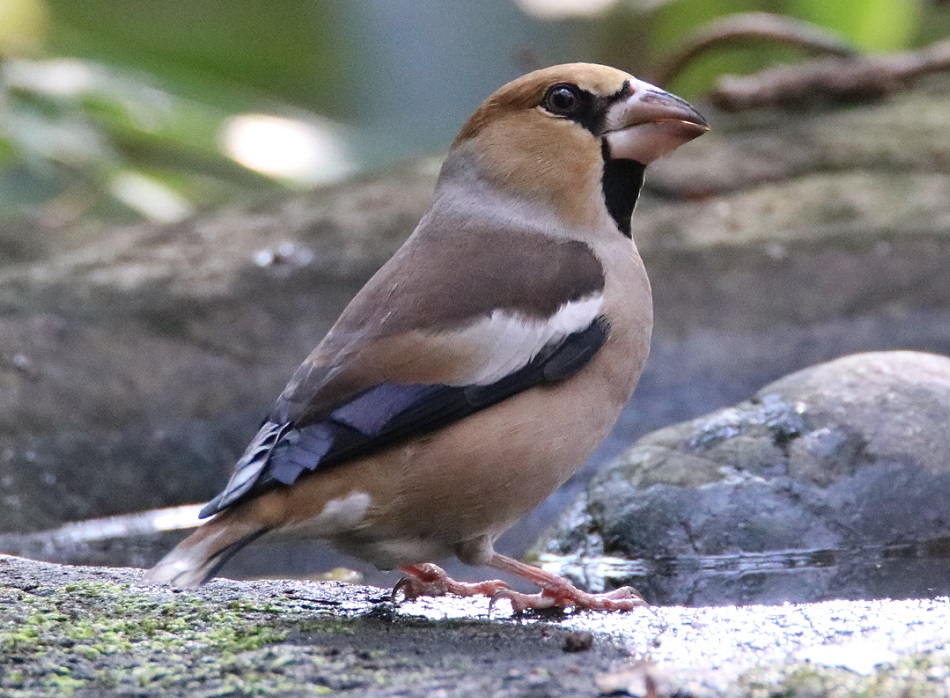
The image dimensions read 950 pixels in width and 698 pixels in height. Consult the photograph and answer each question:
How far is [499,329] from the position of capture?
10.5ft

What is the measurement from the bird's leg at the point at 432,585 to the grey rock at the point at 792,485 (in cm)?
48

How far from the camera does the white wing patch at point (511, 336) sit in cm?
313

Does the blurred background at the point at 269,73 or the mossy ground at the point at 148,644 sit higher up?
the blurred background at the point at 269,73

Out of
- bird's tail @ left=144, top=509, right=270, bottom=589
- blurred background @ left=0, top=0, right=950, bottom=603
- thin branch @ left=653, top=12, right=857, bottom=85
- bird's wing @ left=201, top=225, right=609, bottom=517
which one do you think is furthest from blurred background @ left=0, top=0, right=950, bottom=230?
bird's tail @ left=144, top=509, right=270, bottom=589

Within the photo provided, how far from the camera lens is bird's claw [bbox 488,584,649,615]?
3.13 metres

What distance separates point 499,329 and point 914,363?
1.43 m

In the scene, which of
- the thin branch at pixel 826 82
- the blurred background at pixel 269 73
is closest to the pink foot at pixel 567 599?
the blurred background at pixel 269 73

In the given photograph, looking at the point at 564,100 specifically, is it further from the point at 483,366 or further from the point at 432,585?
the point at 432,585

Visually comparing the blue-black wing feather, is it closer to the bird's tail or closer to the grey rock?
the bird's tail

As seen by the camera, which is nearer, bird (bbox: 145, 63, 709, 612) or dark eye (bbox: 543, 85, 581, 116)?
bird (bbox: 145, 63, 709, 612)

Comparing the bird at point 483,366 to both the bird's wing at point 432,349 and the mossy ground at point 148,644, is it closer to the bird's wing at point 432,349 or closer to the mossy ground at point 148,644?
the bird's wing at point 432,349

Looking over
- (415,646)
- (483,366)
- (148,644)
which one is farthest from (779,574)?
(148,644)

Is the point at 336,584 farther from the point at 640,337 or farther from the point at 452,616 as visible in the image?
the point at 640,337

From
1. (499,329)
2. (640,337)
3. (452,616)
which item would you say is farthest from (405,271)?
(452,616)
